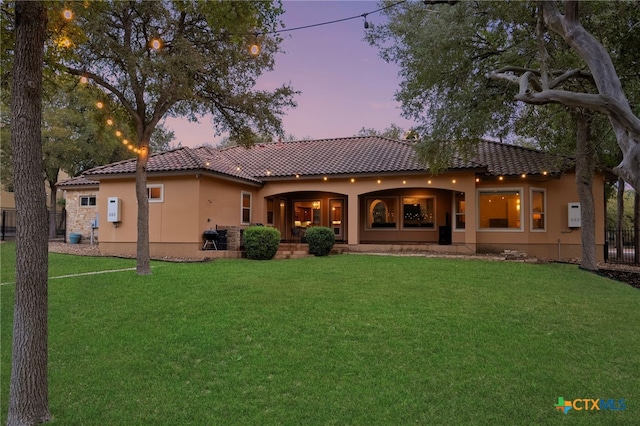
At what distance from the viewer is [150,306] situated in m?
6.85

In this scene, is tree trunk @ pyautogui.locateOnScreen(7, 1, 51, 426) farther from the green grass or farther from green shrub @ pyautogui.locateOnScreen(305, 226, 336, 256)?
green shrub @ pyautogui.locateOnScreen(305, 226, 336, 256)

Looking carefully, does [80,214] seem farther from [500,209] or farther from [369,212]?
[500,209]

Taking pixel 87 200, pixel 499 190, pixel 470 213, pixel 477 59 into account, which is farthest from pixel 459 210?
pixel 87 200

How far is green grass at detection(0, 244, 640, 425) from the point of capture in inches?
144

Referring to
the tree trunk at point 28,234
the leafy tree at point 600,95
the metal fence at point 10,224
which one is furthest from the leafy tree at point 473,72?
the metal fence at point 10,224

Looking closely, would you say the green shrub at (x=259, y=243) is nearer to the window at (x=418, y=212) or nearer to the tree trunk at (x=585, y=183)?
the window at (x=418, y=212)

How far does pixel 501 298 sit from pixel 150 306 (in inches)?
247

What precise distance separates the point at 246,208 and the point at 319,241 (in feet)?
13.5

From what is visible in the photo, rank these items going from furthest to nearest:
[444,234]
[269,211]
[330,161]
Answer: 1. [269,211]
2. [330,161]
3. [444,234]

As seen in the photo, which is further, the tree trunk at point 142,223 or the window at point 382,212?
the window at point 382,212

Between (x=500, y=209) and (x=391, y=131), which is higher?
(x=391, y=131)

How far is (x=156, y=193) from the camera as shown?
14.8m

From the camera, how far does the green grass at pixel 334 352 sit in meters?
3.66

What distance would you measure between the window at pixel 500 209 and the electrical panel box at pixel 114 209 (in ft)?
45.8
